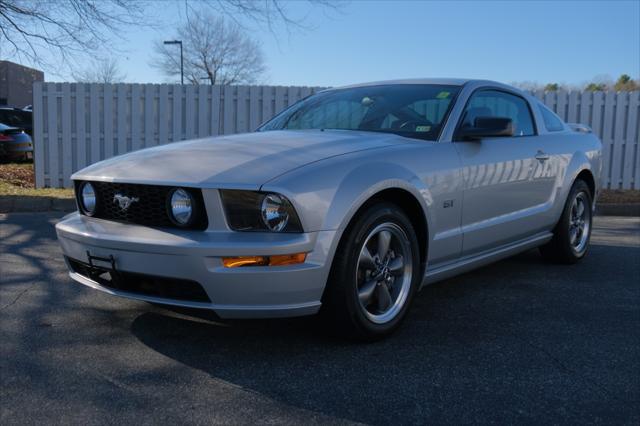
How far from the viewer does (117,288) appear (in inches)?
124

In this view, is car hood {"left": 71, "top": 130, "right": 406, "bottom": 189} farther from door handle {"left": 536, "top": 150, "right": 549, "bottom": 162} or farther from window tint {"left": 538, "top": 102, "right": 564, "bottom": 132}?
window tint {"left": 538, "top": 102, "right": 564, "bottom": 132}

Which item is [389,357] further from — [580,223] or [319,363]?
[580,223]

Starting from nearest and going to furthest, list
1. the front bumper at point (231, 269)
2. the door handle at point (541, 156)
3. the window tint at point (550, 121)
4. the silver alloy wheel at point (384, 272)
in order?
the front bumper at point (231, 269) → the silver alloy wheel at point (384, 272) → the door handle at point (541, 156) → the window tint at point (550, 121)

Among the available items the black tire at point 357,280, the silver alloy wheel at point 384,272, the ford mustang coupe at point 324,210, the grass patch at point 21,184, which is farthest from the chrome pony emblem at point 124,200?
the grass patch at point 21,184

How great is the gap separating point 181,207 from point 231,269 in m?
0.42

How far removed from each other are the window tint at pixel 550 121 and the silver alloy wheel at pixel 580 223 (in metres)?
0.62

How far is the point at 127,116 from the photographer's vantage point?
428 inches

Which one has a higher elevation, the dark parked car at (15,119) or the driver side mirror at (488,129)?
the dark parked car at (15,119)

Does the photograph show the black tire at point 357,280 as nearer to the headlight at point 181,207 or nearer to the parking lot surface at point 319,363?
the parking lot surface at point 319,363

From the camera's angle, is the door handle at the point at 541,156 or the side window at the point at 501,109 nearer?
the side window at the point at 501,109

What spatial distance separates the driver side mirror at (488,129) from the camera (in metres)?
3.93

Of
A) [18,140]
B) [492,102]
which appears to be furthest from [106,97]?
[492,102]

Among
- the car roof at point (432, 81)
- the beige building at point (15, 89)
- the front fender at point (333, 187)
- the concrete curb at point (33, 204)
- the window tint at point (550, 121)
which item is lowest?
the concrete curb at point (33, 204)

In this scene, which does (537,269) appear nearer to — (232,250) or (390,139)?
(390,139)
